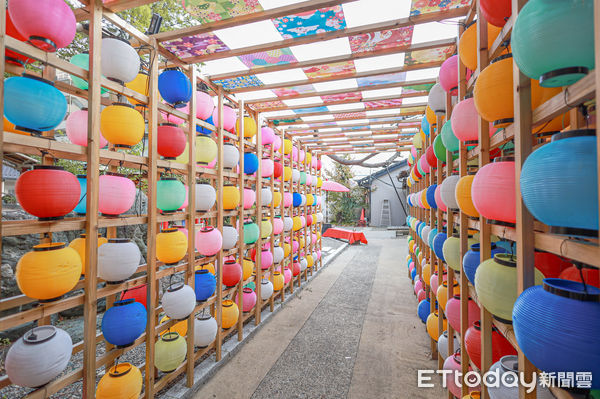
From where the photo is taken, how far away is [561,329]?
801 millimetres

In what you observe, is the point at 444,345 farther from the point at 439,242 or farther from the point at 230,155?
the point at 230,155

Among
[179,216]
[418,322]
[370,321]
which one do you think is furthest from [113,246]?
[418,322]

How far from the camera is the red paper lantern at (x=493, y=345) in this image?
1.55 meters

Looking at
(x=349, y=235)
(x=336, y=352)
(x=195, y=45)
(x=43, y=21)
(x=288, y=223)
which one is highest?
(x=195, y=45)

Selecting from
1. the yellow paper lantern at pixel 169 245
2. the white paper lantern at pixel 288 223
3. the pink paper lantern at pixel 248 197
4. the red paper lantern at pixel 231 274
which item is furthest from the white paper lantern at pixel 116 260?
the white paper lantern at pixel 288 223

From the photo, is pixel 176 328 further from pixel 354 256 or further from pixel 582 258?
pixel 354 256

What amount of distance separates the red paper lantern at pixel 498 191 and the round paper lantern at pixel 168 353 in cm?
254

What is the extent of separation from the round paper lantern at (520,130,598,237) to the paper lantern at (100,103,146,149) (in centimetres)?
222

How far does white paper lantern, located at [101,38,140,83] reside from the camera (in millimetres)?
1806

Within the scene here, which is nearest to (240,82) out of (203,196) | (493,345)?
(203,196)

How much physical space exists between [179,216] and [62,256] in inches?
39.9

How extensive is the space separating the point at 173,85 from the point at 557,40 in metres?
2.44

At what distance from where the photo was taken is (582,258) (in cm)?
84

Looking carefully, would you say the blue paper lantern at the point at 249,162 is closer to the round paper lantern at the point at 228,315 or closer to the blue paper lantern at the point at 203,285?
the blue paper lantern at the point at 203,285
